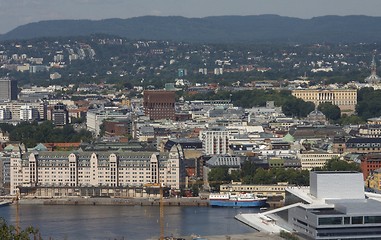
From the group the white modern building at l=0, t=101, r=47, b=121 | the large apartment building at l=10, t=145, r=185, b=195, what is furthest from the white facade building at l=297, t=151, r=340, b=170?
the white modern building at l=0, t=101, r=47, b=121

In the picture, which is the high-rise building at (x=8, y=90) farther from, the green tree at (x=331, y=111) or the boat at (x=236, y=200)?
the boat at (x=236, y=200)

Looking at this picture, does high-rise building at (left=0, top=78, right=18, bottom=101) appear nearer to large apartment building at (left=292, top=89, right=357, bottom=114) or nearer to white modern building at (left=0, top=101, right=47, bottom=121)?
white modern building at (left=0, top=101, right=47, bottom=121)

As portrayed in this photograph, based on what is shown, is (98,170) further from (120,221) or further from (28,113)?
(28,113)

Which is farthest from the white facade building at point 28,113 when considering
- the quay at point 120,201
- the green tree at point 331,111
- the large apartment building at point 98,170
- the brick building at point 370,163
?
the quay at point 120,201

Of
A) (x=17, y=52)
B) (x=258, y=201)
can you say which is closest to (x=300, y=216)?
(x=258, y=201)

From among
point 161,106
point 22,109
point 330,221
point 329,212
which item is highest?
point 161,106

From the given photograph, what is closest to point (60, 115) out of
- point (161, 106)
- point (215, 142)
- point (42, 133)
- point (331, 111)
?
point (161, 106)
